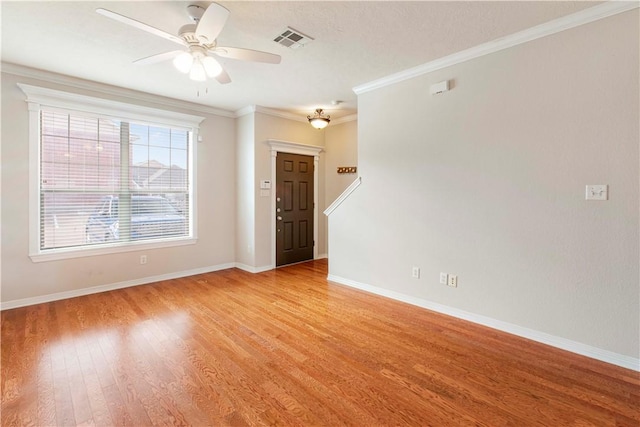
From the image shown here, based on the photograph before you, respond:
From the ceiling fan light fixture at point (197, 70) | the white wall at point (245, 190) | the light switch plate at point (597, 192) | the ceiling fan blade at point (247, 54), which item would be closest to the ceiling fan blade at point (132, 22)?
the ceiling fan light fixture at point (197, 70)

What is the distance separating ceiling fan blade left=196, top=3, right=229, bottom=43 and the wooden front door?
3.27 meters

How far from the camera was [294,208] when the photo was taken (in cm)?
570

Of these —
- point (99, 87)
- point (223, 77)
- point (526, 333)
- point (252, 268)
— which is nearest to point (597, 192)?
point (526, 333)

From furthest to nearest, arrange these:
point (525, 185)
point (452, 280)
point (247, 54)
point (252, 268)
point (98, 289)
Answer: point (252, 268), point (98, 289), point (452, 280), point (525, 185), point (247, 54)

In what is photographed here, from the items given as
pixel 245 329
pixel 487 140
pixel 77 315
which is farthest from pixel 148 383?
pixel 487 140

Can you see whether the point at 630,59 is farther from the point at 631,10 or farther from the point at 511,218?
the point at 511,218

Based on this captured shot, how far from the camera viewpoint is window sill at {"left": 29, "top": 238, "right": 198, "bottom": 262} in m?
3.65

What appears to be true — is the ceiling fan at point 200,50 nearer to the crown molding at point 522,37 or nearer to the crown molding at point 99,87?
the crown molding at point 522,37

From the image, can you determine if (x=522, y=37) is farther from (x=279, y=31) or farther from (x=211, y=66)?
(x=211, y=66)

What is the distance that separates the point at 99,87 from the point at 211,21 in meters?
2.94

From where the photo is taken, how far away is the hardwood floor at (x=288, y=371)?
182cm

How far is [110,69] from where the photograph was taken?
3471mm

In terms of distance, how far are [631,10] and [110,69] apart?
484 centimetres

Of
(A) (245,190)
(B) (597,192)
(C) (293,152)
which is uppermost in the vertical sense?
(C) (293,152)
